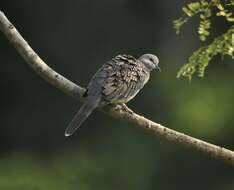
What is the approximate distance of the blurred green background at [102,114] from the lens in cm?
1430

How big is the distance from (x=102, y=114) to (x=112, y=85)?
24.0 feet

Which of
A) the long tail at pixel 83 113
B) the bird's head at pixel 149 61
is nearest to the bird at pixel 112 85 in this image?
the long tail at pixel 83 113

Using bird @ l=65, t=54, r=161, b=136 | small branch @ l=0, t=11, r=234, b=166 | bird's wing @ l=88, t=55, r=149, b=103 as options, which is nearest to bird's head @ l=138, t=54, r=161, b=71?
bird @ l=65, t=54, r=161, b=136

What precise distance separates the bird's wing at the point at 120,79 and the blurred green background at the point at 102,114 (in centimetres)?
585

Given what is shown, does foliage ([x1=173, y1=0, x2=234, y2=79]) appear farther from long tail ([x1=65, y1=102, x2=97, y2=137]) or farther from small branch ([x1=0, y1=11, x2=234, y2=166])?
long tail ([x1=65, y1=102, x2=97, y2=137])

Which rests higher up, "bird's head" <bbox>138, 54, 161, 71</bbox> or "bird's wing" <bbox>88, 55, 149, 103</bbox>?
"bird's wing" <bbox>88, 55, 149, 103</bbox>

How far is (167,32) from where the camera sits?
15031 millimetres

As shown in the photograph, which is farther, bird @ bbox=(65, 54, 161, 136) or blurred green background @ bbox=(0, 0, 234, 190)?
blurred green background @ bbox=(0, 0, 234, 190)

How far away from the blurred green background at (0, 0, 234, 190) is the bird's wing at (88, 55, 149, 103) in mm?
5855

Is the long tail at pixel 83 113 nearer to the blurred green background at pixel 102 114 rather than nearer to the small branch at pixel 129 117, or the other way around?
→ the small branch at pixel 129 117

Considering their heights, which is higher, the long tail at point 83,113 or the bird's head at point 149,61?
the long tail at point 83,113

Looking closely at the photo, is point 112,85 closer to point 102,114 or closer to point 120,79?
point 120,79

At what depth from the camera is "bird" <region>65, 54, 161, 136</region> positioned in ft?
24.0

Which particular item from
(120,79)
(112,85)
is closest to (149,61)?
(120,79)
